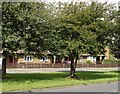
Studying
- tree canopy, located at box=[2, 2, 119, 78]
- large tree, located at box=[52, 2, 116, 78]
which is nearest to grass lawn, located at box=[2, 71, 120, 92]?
tree canopy, located at box=[2, 2, 119, 78]

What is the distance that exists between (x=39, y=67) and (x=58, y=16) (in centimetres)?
3005

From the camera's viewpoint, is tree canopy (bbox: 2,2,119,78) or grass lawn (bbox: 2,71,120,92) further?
tree canopy (bbox: 2,2,119,78)

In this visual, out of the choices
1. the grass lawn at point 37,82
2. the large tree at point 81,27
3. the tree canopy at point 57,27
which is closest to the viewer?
the grass lawn at point 37,82

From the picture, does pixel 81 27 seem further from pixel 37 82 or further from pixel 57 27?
pixel 37 82

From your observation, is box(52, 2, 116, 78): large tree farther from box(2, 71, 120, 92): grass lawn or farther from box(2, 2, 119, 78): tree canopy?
box(2, 71, 120, 92): grass lawn

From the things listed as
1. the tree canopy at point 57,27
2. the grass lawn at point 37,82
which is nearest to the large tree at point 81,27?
the tree canopy at point 57,27

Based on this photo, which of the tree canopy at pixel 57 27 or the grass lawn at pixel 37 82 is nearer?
the grass lawn at pixel 37 82

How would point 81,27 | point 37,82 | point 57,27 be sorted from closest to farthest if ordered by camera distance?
point 37,82 < point 57,27 < point 81,27

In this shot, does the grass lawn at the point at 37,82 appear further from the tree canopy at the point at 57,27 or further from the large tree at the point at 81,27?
the large tree at the point at 81,27

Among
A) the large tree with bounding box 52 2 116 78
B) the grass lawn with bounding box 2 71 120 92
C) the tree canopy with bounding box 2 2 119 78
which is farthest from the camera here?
the large tree with bounding box 52 2 116 78

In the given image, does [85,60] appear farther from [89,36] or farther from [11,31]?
[11,31]

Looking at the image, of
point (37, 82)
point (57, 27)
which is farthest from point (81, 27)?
point (37, 82)

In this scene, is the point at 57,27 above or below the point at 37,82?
above

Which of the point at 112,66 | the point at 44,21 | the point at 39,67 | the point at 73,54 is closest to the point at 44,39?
the point at 44,21
